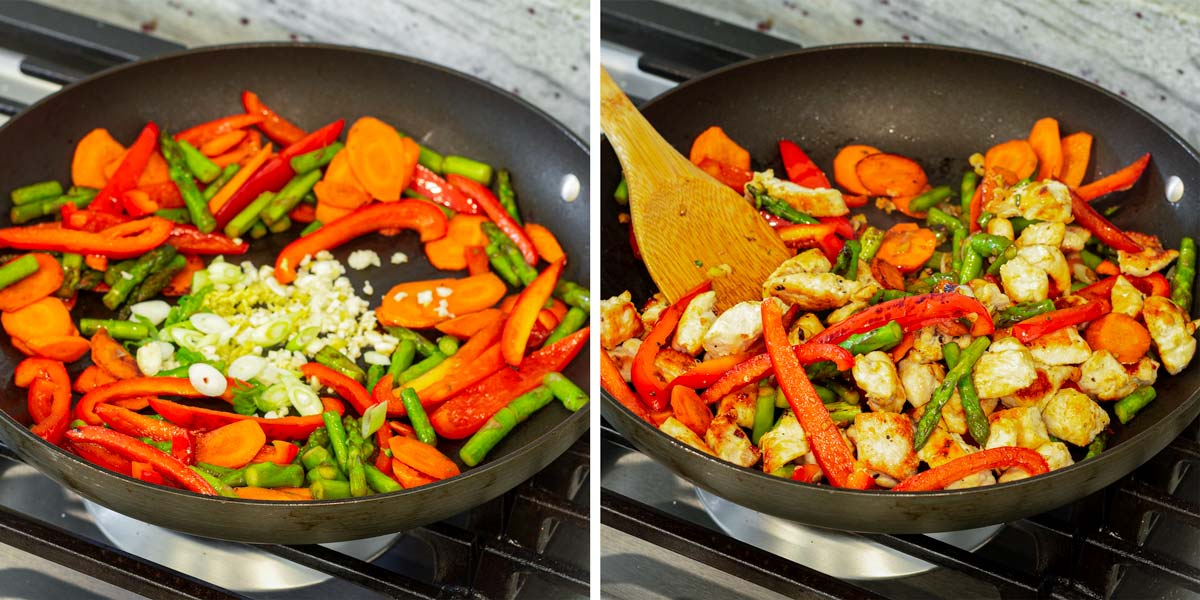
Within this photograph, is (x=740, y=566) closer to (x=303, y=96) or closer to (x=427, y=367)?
(x=427, y=367)

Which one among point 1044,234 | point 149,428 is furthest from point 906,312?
point 149,428

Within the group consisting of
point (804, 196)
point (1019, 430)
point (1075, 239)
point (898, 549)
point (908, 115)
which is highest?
point (908, 115)

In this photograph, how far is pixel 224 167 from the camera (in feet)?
6.13

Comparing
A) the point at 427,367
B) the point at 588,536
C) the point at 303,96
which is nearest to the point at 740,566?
the point at 588,536

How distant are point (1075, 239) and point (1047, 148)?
0.18m

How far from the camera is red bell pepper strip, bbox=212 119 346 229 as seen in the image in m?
1.81

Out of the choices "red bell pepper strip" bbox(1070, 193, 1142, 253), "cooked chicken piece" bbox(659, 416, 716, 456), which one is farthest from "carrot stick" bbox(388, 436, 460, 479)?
"red bell pepper strip" bbox(1070, 193, 1142, 253)

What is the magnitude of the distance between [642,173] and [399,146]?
46 centimetres

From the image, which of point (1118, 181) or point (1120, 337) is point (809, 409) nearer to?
point (1120, 337)

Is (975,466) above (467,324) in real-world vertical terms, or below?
below

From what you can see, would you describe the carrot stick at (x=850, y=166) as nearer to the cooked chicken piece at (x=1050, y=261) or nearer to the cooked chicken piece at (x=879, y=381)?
the cooked chicken piece at (x=1050, y=261)

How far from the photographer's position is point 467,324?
65.6 inches

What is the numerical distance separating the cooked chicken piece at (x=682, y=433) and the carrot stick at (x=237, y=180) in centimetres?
84

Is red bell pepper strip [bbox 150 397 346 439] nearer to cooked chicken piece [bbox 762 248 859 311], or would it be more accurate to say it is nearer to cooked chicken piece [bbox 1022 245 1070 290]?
cooked chicken piece [bbox 762 248 859 311]
